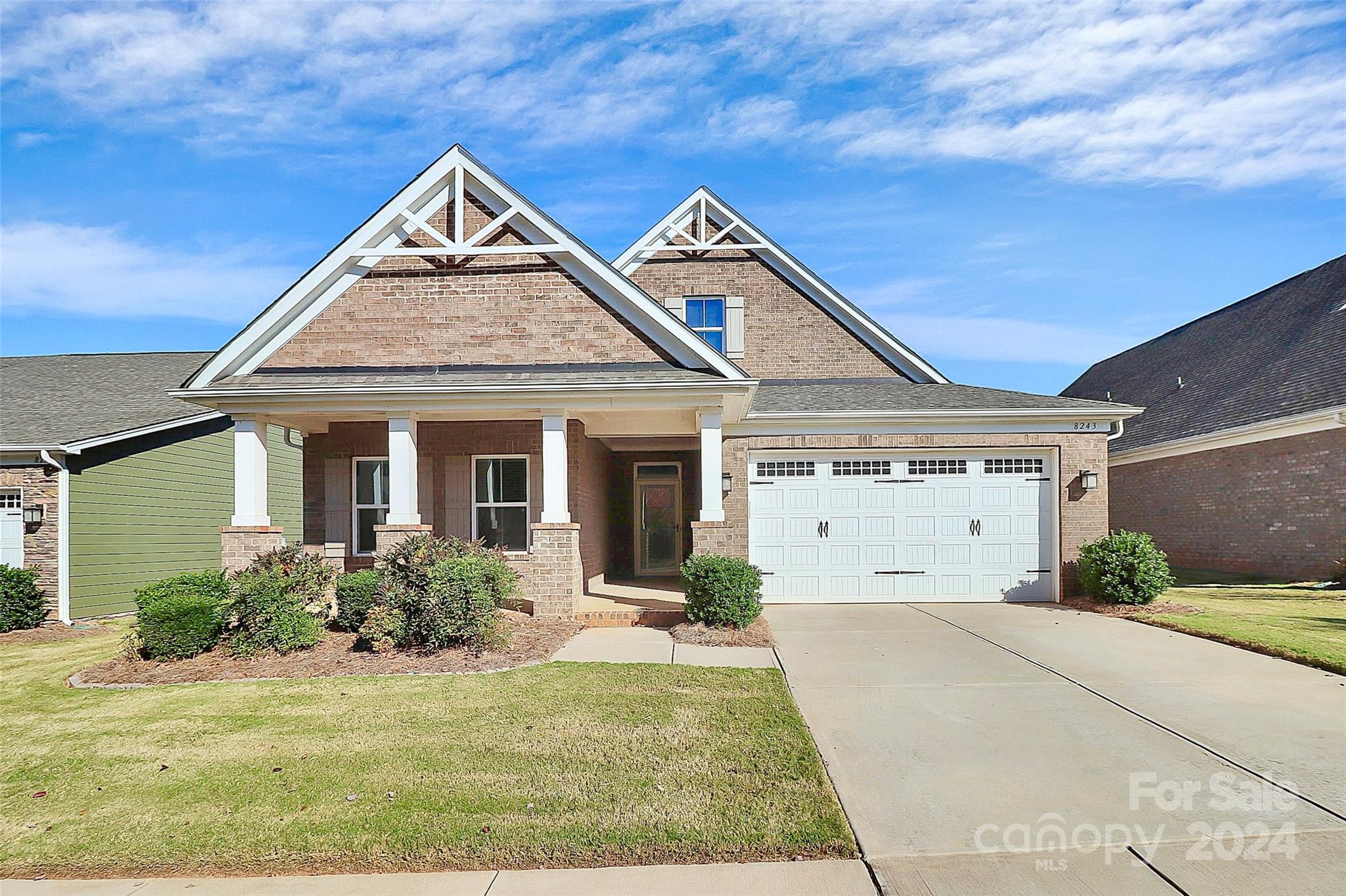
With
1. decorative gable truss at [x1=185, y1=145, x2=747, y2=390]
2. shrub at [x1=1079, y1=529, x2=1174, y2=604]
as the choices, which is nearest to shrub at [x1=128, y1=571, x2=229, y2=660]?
decorative gable truss at [x1=185, y1=145, x2=747, y2=390]

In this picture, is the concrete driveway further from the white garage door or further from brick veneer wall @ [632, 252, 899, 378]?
brick veneer wall @ [632, 252, 899, 378]

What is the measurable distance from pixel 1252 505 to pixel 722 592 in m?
13.1

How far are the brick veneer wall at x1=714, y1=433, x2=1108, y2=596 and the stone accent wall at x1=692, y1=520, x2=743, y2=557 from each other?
2.03 metres

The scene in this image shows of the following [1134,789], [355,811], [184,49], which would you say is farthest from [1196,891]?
[184,49]

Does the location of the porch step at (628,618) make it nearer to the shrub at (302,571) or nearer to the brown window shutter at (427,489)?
the shrub at (302,571)

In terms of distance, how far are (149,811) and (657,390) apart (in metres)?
→ 7.59

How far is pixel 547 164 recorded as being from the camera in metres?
14.7

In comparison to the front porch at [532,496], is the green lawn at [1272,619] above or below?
below

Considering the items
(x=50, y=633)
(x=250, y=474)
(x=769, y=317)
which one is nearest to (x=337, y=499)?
(x=250, y=474)

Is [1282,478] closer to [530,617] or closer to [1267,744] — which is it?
[1267,744]

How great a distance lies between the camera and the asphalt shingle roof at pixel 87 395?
13898mm

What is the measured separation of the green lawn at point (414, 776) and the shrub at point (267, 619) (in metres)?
1.34

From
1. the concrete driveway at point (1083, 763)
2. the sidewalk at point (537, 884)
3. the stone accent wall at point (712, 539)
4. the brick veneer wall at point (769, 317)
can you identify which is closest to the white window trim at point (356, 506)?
the stone accent wall at point (712, 539)

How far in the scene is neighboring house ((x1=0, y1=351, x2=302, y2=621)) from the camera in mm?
13102
